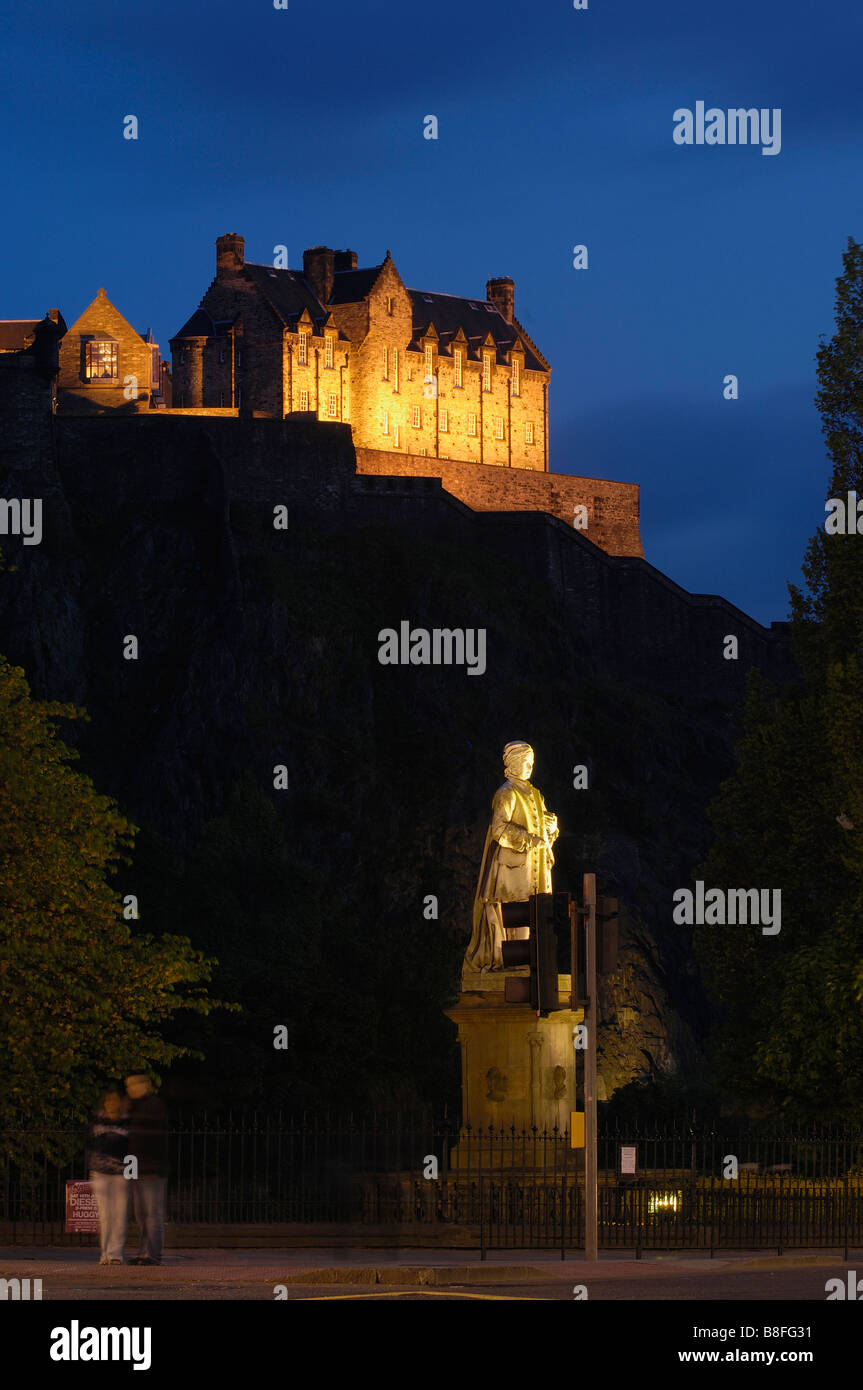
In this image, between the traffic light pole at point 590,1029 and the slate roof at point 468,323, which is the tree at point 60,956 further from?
the slate roof at point 468,323

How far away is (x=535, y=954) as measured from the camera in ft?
67.2

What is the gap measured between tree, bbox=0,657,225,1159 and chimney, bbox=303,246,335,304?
260 feet

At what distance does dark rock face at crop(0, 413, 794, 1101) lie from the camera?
3447 inches

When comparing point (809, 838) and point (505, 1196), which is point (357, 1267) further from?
point (809, 838)

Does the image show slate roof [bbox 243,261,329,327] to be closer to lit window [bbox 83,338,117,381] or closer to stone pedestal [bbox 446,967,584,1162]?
lit window [bbox 83,338,117,381]

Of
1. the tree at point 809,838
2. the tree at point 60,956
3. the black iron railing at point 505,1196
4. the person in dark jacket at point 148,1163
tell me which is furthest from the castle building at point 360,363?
the person in dark jacket at point 148,1163

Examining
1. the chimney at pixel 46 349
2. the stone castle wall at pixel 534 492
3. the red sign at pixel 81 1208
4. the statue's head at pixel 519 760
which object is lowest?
the red sign at pixel 81 1208

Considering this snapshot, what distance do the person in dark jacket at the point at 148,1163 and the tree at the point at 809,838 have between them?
1270 centimetres

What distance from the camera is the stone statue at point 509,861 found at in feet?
87.0

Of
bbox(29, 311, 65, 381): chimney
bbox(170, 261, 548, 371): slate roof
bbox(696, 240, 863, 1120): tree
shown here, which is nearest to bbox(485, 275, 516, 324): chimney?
bbox(170, 261, 548, 371): slate roof

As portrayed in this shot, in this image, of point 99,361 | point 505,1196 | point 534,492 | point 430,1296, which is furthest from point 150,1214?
point 99,361

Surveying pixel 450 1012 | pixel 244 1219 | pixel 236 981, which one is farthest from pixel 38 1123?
pixel 236 981

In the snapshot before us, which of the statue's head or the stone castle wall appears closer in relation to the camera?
the statue's head

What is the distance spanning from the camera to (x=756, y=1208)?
25.3 meters
